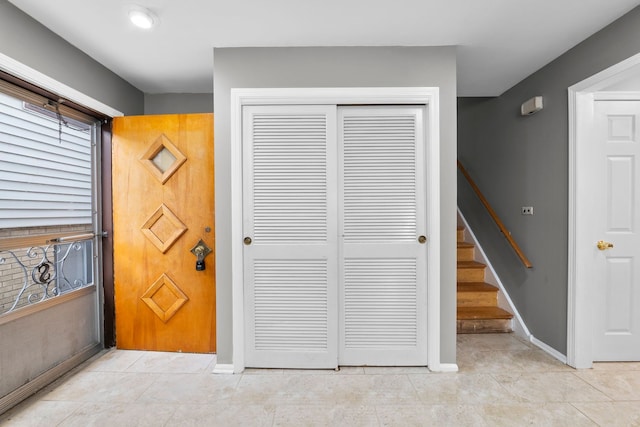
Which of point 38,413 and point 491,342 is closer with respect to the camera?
point 38,413

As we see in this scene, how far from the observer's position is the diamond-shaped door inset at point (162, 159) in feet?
8.43

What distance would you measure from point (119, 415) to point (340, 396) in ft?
4.36

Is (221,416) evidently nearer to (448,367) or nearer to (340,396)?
(340,396)

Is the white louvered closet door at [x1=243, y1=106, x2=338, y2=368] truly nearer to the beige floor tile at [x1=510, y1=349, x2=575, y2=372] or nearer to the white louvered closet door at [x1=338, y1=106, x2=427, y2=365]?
the white louvered closet door at [x1=338, y1=106, x2=427, y2=365]

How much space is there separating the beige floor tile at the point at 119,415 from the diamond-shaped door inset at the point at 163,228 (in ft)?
3.65

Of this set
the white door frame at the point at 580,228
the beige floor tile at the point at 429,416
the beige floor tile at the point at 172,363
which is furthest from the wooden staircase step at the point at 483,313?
the beige floor tile at the point at 172,363

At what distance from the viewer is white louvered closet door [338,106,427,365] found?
7.54 ft

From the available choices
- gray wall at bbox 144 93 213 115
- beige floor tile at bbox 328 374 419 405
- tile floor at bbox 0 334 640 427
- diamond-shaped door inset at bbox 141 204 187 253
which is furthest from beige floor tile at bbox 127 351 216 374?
gray wall at bbox 144 93 213 115

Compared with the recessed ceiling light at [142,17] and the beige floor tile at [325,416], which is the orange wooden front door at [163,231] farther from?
the beige floor tile at [325,416]

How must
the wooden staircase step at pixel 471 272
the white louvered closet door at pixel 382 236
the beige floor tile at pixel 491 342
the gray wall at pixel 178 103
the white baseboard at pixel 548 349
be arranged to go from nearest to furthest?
the white louvered closet door at pixel 382 236
the white baseboard at pixel 548 349
the beige floor tile at pixel 491 342
the gray wall at pixel 178 103
the wooden staircase step at pixel 471 272

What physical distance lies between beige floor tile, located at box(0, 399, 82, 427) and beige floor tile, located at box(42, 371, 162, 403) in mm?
58

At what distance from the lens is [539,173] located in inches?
105

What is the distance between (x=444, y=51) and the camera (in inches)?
88.9

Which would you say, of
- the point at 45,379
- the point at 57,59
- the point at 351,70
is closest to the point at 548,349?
the point at 351,70
